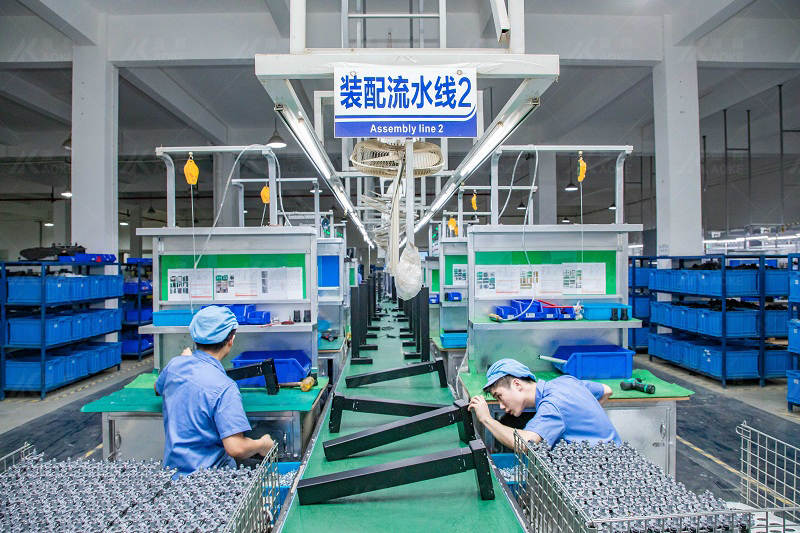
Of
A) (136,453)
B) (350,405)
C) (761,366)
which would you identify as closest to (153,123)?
(136,453)

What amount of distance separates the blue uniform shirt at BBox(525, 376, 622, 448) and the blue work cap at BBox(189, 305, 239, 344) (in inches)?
55.1

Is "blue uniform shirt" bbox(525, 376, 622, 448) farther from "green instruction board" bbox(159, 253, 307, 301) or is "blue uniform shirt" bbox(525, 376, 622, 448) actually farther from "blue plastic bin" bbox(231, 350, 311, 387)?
"green instruction board" bbox(159, 253, 307, 301)

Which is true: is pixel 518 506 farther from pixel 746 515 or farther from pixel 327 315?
pixel 327 315

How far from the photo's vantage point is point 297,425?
2498mm

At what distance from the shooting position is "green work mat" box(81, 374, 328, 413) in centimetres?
241

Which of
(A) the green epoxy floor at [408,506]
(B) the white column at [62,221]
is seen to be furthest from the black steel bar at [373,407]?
Result: (B) the white column at [62,221]

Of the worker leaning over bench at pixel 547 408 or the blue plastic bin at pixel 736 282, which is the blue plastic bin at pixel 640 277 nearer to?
the blue plastic bin at pixel 736 282

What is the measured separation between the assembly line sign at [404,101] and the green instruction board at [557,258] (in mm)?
1965

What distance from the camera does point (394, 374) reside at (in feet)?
9.25

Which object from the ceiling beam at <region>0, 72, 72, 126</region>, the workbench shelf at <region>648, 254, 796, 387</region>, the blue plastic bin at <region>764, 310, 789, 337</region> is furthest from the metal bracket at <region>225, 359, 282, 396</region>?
the ceiling beam at <region>0, 72, 72, 126</region>

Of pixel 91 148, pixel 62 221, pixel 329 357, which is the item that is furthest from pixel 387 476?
pixel 62 221

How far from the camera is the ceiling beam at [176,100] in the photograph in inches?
274

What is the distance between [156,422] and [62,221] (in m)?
15.9

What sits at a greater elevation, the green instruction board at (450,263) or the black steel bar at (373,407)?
the green instruction board at (450,263)
